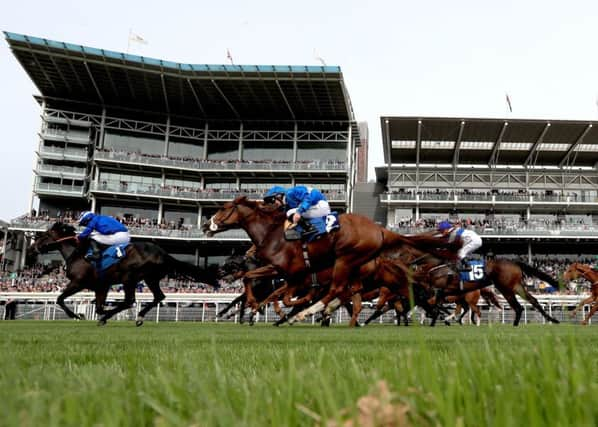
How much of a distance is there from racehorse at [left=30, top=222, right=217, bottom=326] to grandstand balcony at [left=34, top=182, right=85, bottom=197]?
124 ft

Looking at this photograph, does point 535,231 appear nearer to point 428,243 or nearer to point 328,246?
point 428,243

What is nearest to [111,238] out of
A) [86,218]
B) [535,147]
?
[86,218]

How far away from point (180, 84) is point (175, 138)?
20.7 ft

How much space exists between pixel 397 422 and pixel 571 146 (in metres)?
55.1

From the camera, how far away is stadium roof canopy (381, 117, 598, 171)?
48.0 metres

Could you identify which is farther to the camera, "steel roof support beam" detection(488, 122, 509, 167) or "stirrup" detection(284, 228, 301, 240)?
"steel roof support beam" detection(488, 122, 509, 167)

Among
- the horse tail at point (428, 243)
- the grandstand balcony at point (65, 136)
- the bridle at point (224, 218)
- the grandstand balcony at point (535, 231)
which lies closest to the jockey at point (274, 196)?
the bridle at point (224, 218)

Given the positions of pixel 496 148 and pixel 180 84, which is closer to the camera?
pixel 180 84

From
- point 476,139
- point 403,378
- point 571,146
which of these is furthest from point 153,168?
point 403,378

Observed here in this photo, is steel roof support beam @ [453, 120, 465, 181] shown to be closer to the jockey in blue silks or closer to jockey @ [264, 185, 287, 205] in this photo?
jockey @ [264, 185, 287, 205]

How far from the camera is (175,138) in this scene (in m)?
52.6

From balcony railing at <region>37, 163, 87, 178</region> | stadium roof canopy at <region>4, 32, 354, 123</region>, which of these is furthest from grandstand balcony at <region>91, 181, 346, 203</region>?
stadium roof canopy at <region>4, 32, 354, 123</region>

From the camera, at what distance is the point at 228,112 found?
5222 cm

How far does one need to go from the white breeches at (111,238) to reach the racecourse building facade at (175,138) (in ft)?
117
